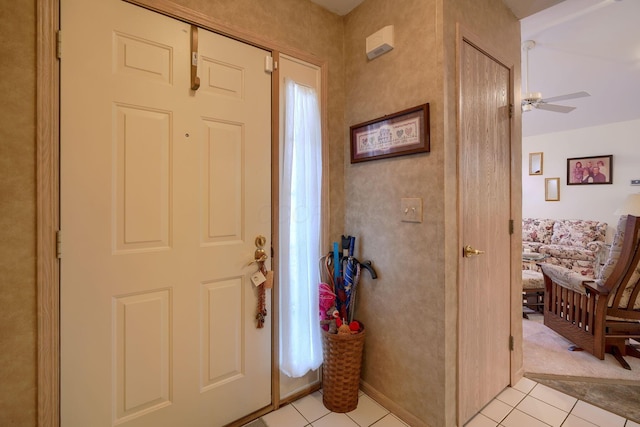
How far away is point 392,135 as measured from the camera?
1.69 meters

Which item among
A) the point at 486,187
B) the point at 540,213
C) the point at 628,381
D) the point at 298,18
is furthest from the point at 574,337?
the point at 540,213

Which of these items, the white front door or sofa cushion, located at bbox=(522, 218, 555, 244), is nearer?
the white front door

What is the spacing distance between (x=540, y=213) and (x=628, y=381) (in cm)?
479

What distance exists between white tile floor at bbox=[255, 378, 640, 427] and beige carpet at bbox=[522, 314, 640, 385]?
34 cm

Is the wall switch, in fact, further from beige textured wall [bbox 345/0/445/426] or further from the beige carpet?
the beige carpet

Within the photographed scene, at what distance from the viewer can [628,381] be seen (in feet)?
6.50

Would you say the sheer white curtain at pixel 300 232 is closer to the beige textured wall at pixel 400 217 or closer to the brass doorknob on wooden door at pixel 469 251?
the beige textured wall at pixel 400 217

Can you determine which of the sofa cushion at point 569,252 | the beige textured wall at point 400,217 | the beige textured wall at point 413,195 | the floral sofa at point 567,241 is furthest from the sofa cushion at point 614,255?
the sofa cushion at point 569,252

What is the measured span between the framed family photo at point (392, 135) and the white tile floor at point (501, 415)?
1524 mm

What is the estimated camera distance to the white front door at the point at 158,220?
1.18 meters

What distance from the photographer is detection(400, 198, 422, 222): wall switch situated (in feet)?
5.12

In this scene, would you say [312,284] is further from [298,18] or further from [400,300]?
[298,18]

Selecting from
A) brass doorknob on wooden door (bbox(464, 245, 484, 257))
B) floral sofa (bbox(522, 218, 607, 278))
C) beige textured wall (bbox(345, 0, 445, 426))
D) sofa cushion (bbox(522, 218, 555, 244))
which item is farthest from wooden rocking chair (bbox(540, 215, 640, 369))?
sofa cushion (bbox(522, 218, 555, 244))

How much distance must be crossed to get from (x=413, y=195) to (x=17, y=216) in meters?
1.72
